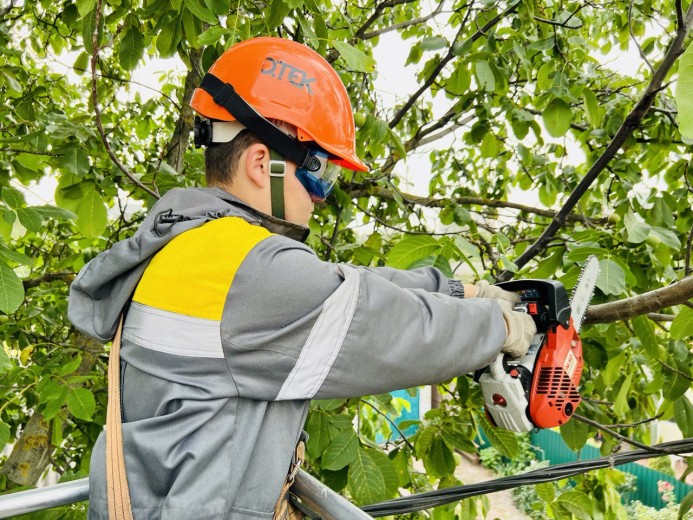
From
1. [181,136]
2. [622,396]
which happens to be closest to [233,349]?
[622,396]

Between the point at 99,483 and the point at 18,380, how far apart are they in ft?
3.56

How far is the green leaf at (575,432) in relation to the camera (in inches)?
104

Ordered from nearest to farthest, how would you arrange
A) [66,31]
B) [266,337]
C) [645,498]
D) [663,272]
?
[266,337], [663,272], [66,31], [645,498]

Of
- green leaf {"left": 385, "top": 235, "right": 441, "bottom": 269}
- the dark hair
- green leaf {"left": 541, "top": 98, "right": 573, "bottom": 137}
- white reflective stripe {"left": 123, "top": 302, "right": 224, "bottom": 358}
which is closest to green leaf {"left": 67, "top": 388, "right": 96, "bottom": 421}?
white reflective stripe {"left": 123, "top": 302, "right": 224, "bottom": 358}

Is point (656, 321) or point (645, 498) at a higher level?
point (656, 321)

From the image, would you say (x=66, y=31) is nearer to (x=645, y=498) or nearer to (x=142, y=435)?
(x=142, y=435)

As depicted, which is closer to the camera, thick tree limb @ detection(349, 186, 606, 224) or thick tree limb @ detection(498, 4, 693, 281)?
thick tree limb @ detection(498, 4, 693, 281)

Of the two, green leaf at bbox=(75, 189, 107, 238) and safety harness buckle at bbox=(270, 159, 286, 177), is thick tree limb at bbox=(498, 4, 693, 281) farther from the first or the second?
green leaf at bbox=(75, 189, 107, 238)

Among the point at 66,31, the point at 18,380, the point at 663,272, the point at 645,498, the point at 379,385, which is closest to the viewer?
the point at 379,385

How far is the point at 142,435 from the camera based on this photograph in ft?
4.42

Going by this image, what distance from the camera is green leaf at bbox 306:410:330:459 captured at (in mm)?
2240

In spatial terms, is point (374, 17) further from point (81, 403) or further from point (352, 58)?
point (81, 403)

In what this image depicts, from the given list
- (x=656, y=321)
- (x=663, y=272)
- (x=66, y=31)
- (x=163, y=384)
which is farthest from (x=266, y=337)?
(x=66, y=31)

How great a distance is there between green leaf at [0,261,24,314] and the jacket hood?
440mm
